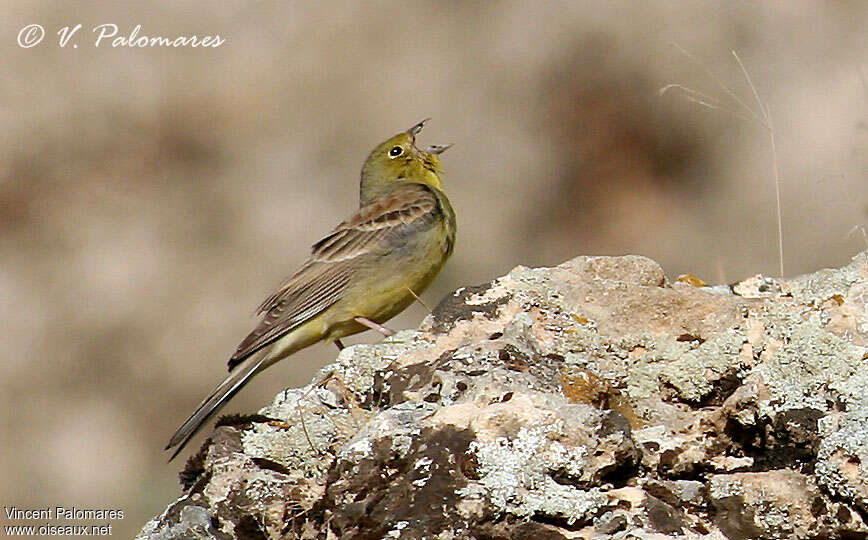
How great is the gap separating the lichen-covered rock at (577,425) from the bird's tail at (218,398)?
4.26 ft

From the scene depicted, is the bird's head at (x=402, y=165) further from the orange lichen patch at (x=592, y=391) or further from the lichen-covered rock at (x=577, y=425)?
the orange lichen patch at (x=592, y=391)

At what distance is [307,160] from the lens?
13070mm

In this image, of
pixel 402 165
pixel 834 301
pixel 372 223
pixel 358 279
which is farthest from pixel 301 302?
pixel 834 301

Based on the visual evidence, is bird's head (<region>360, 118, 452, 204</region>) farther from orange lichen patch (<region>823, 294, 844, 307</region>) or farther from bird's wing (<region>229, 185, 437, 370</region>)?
orange lichen patch (<region>823, 294, 844, 307</region>)

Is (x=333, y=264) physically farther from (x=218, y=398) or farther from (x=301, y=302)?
(x=218, y=398)

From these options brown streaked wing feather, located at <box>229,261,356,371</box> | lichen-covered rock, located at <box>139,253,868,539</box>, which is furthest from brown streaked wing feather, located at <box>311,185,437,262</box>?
lichen-covered rock, located at <box>139,253,868,539</box>

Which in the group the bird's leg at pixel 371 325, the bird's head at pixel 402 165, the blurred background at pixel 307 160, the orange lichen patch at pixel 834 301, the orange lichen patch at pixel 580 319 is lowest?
the orange lichen patch at pixel 834 301

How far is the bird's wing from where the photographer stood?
6789mm

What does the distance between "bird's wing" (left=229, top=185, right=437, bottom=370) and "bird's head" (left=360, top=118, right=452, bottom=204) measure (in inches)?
17.8

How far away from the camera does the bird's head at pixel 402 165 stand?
823cm

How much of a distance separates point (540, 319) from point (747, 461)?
892 mm

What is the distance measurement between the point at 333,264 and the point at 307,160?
234 inches

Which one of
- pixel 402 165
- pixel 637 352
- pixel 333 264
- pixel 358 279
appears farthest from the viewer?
pixel 402 165

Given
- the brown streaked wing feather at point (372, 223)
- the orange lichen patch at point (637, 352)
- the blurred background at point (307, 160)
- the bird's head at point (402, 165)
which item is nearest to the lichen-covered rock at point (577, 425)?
the orange lichen patch at point (637, 352)
